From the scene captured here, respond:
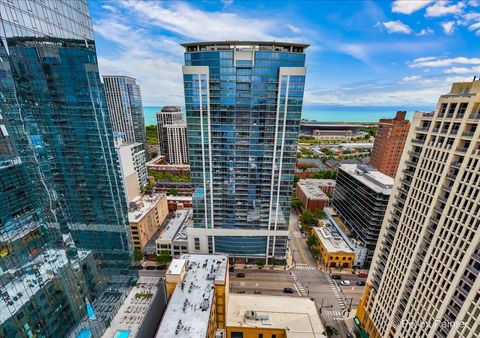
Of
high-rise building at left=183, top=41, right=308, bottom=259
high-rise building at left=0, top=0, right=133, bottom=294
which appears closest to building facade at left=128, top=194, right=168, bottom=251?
high-rise building at left=183, top=41, right=308, bottom=259

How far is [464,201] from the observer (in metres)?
32.1

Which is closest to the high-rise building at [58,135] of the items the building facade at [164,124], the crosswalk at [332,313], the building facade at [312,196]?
the crosswalk at [332,313]

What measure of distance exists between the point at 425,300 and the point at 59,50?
257ft

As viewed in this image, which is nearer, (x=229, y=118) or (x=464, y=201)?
(x=464, y=201)

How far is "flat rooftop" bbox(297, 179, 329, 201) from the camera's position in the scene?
105625 millimetres

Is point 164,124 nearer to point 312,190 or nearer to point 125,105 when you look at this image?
point 125,105

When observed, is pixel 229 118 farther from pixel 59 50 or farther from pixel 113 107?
pixel 113 107

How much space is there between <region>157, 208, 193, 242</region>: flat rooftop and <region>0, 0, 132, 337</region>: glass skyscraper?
1914cm

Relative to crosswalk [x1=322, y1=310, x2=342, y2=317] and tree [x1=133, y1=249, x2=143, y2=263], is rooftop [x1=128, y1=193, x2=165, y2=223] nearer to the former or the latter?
tree [x1=133, y1=249, x2=143, y2=263]

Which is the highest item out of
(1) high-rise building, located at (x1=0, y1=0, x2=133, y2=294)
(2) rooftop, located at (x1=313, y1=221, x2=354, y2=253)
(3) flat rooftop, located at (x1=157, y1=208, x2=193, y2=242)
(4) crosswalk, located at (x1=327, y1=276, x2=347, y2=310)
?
(1) high-rise building, located at (x1=0, y1=0, x2=133, y2=294)

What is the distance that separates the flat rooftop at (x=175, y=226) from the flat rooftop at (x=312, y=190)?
58372 mm

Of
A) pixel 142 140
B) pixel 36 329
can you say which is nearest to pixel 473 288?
pixel 36 329

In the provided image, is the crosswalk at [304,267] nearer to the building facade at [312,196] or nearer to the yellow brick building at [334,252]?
the yellow brick building at [334,252]

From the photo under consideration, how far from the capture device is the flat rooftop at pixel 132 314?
39062 mm
